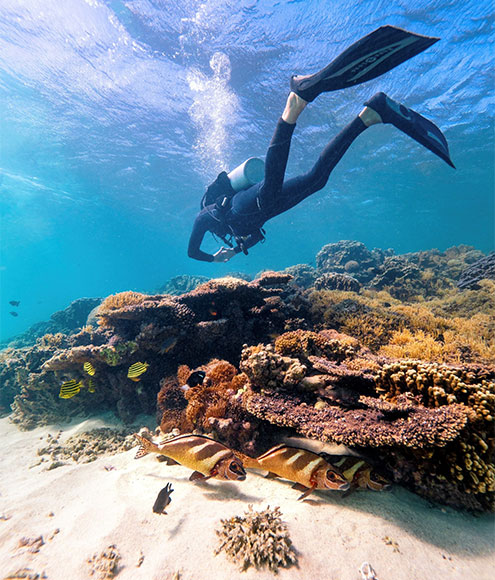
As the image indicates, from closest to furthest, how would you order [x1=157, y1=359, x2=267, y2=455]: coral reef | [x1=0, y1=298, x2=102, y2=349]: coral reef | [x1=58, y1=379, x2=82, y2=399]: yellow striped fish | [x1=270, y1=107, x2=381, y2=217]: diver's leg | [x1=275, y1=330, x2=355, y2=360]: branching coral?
[x1=157, y1=359, x2=267, y2=455]: coral reef → [x1=275, y1=330, x2=355, y2=360]: branching coral → [x1=58, y1=379, x2=82, y2=399]: yellow striped fish → [x1=270, y1=107, x2=381, y2=217]: diver's leg → [x1=0, y1=298, x2=102, y2=349]: coral reef


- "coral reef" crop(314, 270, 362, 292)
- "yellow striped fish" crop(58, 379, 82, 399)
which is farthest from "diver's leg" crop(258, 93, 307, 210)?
"yellow striped fish" crop(58, 379, 82, 399)

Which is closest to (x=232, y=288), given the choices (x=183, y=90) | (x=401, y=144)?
(x=183, y=90)

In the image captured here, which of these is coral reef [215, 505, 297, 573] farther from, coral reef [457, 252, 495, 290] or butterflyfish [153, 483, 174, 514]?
coral reef [457, 252, 495, 290]

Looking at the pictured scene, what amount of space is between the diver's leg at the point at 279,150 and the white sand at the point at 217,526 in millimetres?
5952

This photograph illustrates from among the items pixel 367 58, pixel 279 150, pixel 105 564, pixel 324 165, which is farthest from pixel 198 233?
A: pixel 105 564

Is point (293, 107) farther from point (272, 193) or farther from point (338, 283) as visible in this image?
point (338, 283)

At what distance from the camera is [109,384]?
5.77 metres

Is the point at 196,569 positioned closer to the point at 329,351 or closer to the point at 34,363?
the point at 329,351

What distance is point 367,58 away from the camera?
14.1ft

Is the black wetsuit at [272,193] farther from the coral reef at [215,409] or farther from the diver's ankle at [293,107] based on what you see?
the coral reef at [215,409]

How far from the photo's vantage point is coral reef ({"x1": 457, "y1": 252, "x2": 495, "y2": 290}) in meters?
8.51

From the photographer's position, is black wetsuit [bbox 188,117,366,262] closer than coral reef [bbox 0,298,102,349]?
Yes

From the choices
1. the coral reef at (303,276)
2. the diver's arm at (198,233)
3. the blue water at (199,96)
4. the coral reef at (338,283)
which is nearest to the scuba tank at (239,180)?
the diver's arm at (198,233)

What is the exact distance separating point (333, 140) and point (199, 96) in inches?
639
